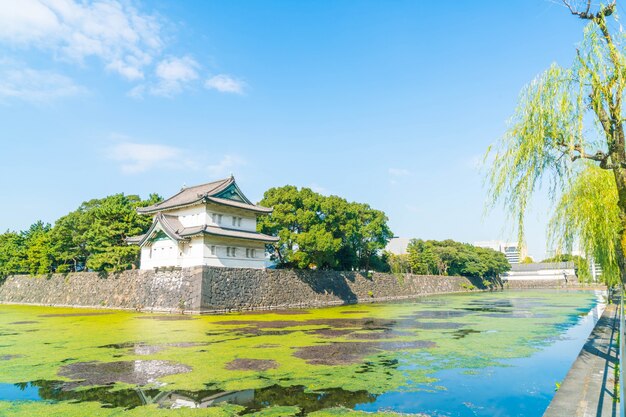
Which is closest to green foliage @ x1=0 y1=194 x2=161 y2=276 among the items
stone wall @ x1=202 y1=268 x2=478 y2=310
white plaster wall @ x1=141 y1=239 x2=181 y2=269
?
white plaster wall @ x1=141 y1=239 x2=181 y2=269

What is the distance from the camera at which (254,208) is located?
85.0ft

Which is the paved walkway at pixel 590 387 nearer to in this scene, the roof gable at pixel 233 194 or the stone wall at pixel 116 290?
the stone wall at pixel 116 290

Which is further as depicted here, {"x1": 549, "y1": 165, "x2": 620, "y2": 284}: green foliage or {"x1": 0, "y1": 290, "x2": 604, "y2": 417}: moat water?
{"x1": 549, "y1": 165, "x2": 620, "y2": 284}: green foliage

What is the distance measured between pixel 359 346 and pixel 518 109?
6.56 metres

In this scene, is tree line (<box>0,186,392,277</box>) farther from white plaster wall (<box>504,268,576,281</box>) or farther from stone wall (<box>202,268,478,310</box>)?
white plaster wall (<box>504,268,576,281</box>)

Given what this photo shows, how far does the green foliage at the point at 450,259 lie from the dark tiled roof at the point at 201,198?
31568 millimetres

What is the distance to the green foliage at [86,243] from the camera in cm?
2661

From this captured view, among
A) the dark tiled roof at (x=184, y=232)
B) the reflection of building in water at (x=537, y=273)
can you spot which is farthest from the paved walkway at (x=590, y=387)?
the reflection of building in water at (x=537, y=273)

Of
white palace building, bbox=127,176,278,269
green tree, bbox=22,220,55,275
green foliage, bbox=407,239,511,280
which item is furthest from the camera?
green foliage, bbox=407,239,511,280

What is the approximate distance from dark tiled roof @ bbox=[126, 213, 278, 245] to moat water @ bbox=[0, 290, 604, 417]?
32.2 feet

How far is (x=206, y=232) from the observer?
22.0 meters

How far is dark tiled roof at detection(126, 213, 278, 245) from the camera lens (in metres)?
22.6

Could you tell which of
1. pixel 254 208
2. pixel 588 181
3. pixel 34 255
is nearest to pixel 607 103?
pixel 588 181

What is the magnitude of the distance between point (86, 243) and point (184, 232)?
12.6 m
